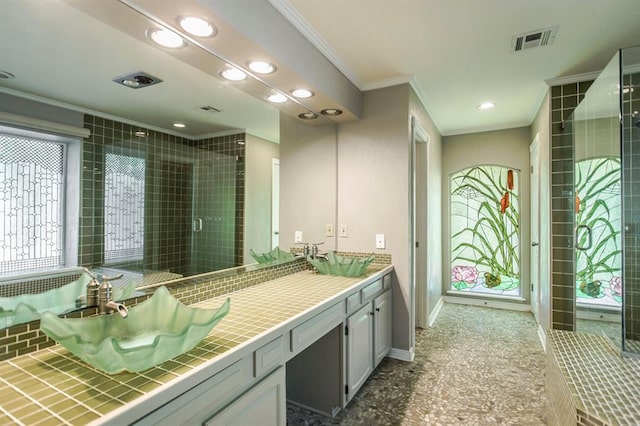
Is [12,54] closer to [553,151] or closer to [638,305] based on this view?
[638,305]

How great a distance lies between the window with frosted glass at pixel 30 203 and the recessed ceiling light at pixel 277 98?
131 centimetres

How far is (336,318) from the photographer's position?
1.90 metres

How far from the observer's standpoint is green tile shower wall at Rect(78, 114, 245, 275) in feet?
4.16

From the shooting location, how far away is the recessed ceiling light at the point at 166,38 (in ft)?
4.66

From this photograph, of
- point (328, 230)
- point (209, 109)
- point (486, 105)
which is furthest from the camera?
point (486, 105)

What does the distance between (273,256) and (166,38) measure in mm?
1417

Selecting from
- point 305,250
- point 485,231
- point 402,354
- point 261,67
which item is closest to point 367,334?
point 402,354

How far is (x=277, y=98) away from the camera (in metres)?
2.23

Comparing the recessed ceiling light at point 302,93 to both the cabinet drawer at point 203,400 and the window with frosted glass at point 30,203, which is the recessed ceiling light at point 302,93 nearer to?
the window with frosted glass at point 30,203

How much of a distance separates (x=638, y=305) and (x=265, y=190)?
7.79 feet

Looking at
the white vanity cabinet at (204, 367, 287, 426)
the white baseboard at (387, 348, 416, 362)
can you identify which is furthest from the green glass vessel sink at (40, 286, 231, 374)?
the white baseboard at (387, 348, 416, 362)

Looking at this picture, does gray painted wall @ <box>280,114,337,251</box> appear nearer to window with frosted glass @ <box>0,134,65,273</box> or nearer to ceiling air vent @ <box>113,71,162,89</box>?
ceiling air vent @ <box>113,71,162,89</box>

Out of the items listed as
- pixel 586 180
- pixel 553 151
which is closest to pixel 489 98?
pixel 553 151

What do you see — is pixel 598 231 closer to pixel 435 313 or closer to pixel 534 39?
pixel 534 39
